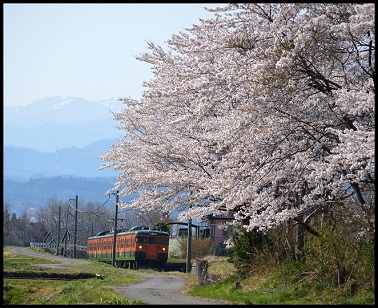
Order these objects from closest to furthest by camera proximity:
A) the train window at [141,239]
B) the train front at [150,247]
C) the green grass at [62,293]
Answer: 1. the green grass at [62,293]
2. the train front at [150,247]
3. the train window at [141,239]

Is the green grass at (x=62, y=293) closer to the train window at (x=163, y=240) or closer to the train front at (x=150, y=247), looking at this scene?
the train front at (x=150, y=247)

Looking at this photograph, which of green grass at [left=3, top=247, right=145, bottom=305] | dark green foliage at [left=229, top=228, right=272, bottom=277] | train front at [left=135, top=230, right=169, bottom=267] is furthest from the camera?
train front at [left=135, top=230, right=169, bottom=267]

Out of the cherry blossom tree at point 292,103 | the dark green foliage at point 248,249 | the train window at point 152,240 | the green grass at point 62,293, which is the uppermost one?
the cherry blossom tree at point 292,103

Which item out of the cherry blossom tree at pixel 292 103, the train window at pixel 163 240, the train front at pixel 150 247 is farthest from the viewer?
the train window at pixel 163 240

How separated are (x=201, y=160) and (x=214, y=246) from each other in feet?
83.6

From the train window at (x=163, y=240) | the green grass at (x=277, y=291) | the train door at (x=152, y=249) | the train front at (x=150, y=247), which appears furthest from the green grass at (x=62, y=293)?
the train window at (x=163, y=240)

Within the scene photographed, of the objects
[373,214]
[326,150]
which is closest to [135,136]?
[326,150]

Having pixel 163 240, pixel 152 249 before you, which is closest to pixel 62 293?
pixel 152 249

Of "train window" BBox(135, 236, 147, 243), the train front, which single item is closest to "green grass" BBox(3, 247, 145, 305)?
the train front

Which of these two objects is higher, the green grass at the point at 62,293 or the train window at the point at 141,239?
the train window at the point at 141,239

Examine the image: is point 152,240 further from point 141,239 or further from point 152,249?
point 141,239

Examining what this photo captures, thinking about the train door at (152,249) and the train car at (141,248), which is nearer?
the train car at (141,248)

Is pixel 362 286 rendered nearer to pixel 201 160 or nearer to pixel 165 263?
pixel 201 160

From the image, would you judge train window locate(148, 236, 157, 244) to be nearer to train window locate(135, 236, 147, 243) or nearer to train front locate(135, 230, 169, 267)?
train front locate(135, 230, 169, 267)
